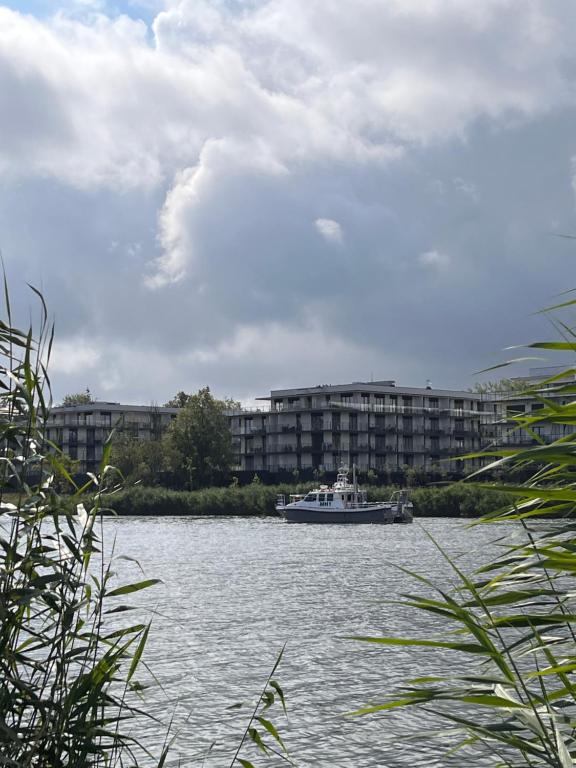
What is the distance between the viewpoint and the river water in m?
11.6

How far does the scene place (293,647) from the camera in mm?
17906

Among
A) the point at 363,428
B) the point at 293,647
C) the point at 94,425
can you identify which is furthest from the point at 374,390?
the point at 293,647

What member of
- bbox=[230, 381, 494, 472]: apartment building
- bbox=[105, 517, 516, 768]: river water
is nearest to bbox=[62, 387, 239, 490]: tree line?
bbox=[230, 381, 494, 472]: apartment building

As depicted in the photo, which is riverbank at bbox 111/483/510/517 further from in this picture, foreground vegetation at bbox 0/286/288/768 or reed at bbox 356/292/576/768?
reed at bbox 356/292/576/768

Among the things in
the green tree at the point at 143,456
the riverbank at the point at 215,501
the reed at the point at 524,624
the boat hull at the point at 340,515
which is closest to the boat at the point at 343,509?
the boat hull at the point at 340,515

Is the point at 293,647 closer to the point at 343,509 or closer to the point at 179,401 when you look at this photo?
the point at 343,509

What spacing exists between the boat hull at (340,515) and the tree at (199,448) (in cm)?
2887

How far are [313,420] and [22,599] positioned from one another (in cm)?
9418

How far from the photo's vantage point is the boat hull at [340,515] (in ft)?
209

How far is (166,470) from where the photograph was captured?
97.8 metres

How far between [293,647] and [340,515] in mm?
47057

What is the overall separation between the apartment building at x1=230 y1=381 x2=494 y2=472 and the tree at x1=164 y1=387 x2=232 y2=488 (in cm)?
687

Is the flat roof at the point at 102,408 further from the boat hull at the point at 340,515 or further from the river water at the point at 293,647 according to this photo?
the river water at the point at 293,647

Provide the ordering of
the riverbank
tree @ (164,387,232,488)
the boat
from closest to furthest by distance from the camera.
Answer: the boat, the riverbank, tree @ (164,387,232,488)
